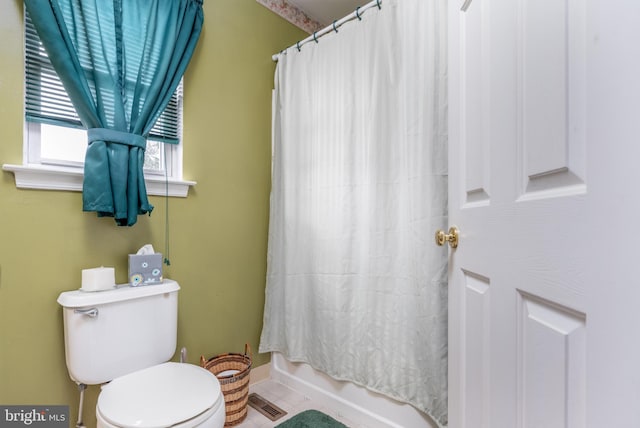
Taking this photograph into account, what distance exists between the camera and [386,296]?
1479mm

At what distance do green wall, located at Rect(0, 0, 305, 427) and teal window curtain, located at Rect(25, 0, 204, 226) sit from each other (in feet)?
0.49

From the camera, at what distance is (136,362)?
4.25 feet

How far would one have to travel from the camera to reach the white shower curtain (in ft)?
4.33

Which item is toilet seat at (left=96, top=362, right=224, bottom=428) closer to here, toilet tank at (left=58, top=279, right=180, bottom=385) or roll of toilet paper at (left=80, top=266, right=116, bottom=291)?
toilet tank at (left=58, top=279, right=180, bottom=385)

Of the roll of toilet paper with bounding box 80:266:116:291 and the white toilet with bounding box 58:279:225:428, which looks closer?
the white toilet with bounding box 58:279:225:428

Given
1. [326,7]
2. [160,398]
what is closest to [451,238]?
[160,398]

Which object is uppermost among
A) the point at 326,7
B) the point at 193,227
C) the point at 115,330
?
the point at 326,7

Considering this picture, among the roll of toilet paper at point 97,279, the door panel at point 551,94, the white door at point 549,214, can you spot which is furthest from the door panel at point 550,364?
the roll of toilet paper at point 97,279

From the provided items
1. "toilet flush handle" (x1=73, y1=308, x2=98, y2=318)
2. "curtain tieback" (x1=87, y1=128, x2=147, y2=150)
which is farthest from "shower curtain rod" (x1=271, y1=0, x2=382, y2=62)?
→ "toilet flush handle" (x1=73, y1=308, x2=98, y2=318)

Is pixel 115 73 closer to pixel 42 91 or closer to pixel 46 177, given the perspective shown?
pixel 42 91

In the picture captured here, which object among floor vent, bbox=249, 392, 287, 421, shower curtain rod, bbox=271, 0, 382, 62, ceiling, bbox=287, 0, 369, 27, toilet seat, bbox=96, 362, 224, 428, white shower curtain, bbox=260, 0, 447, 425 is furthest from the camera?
ceiling, bbox=287, 0, 369, 27

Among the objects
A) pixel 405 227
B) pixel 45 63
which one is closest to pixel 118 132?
pixel 45 63

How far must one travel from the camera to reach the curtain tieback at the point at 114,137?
1283 mm

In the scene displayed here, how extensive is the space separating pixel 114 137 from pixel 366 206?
1.13m
